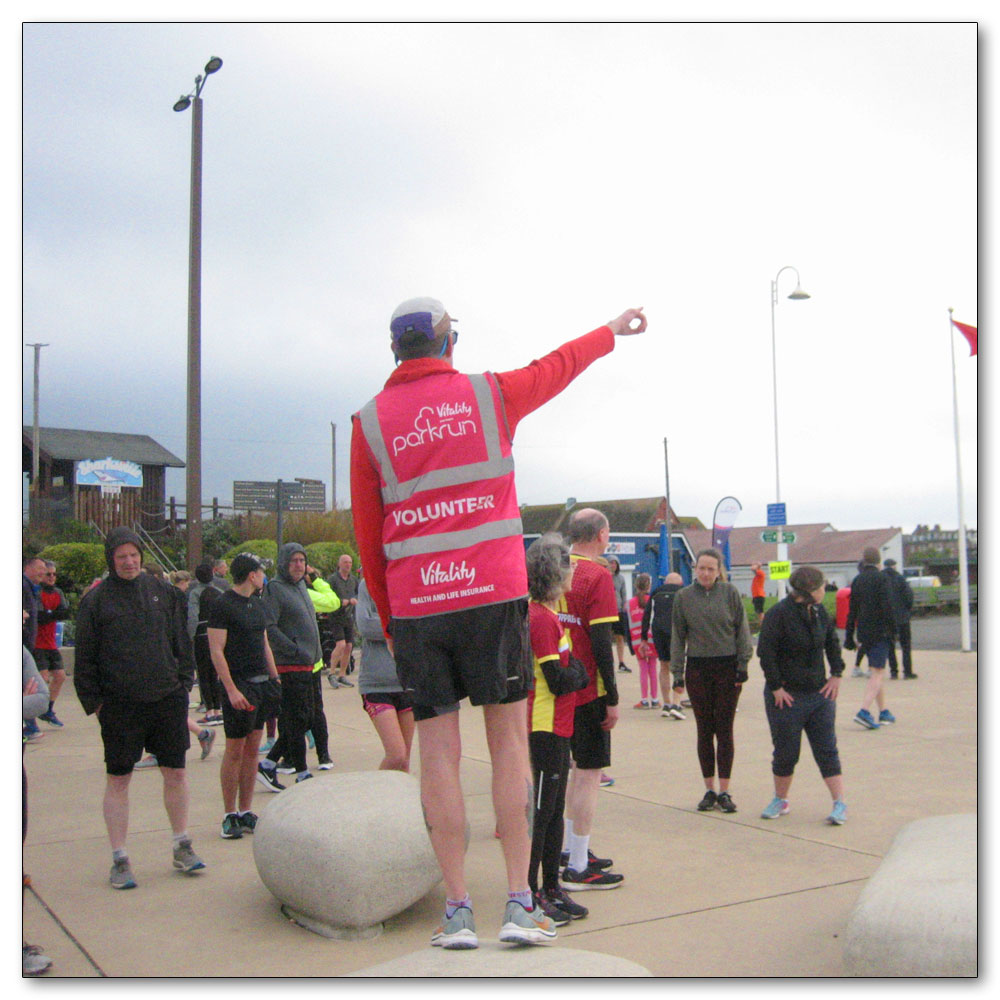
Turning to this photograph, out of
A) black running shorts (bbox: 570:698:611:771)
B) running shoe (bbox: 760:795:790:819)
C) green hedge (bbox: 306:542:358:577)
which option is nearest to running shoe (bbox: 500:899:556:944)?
black running shorts (bbox: 570:698:611:771)

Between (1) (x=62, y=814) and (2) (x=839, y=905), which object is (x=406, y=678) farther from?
(1) (x=62, y=814)

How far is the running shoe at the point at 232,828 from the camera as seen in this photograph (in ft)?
19.4

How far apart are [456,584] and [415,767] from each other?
5.14 metres

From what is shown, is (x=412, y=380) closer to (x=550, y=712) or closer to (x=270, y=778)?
(x=550, y=712)

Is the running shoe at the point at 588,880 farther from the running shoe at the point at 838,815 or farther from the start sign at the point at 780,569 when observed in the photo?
the start sign at the point at 780,569

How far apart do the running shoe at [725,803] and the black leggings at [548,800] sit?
2339 mm

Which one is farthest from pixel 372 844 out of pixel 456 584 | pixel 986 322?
pixel 986 322

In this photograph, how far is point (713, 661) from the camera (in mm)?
6703

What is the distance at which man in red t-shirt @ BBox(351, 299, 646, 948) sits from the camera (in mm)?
3199

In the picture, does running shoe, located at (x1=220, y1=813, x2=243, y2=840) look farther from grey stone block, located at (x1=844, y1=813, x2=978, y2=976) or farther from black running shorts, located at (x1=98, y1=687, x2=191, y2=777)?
grey stone block, located at (x1=844, y1=813, x2=978, y2=976)

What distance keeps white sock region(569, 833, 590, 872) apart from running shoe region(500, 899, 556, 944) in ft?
4.78

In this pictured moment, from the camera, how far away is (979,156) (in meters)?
3.55

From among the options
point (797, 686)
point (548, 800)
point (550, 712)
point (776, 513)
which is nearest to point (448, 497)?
point (550, 712)

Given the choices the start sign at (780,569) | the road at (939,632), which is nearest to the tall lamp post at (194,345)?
the road at (939,632)
